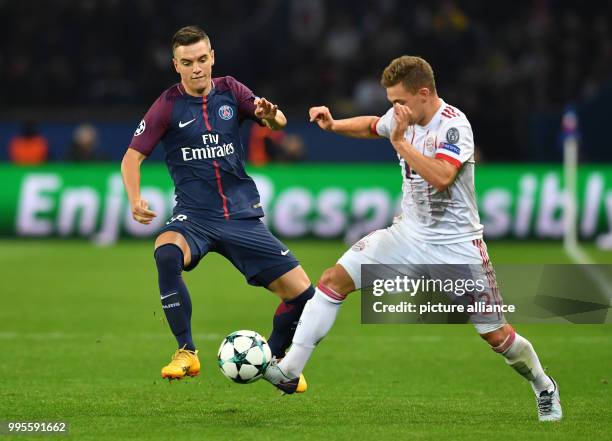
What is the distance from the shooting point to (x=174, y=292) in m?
7.69

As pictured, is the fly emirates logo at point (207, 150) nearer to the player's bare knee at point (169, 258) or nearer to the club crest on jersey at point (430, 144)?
the player's bare knee at point (169, 258)

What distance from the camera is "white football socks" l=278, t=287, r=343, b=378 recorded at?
713cm

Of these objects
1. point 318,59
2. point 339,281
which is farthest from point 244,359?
point 318,59

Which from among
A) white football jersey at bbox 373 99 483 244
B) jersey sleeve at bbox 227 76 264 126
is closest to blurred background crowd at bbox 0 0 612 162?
jersey sleeve at bbox 227 76 264 126

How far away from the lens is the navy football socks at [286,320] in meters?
8.07

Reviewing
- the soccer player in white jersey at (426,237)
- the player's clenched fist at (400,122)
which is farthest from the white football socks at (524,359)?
the player's clenched fist at (400,122)

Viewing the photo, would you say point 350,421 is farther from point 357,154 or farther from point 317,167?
point 357,154

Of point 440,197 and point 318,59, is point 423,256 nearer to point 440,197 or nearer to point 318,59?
point 440,197

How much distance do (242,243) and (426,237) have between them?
1.37m

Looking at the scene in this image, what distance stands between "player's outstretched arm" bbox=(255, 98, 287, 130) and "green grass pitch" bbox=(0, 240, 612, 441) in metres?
1.74

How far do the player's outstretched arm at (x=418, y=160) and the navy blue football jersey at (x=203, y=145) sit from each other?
4.97ft

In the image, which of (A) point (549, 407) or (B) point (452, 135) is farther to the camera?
(A) point (549, 407)

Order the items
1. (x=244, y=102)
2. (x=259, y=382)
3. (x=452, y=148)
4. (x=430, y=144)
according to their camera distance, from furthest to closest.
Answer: (x=259, y=382), (x=244, y=102), (x=430, y=144), (x=452, y=148)

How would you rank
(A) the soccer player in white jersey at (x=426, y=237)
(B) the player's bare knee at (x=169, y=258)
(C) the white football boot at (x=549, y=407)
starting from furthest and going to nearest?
(B) the player's bare knee at (x=169, y=258)
(C) the white football boot at (x=549, y=407)
(A) the soccer player in white jersey at (x=426, y=237)
